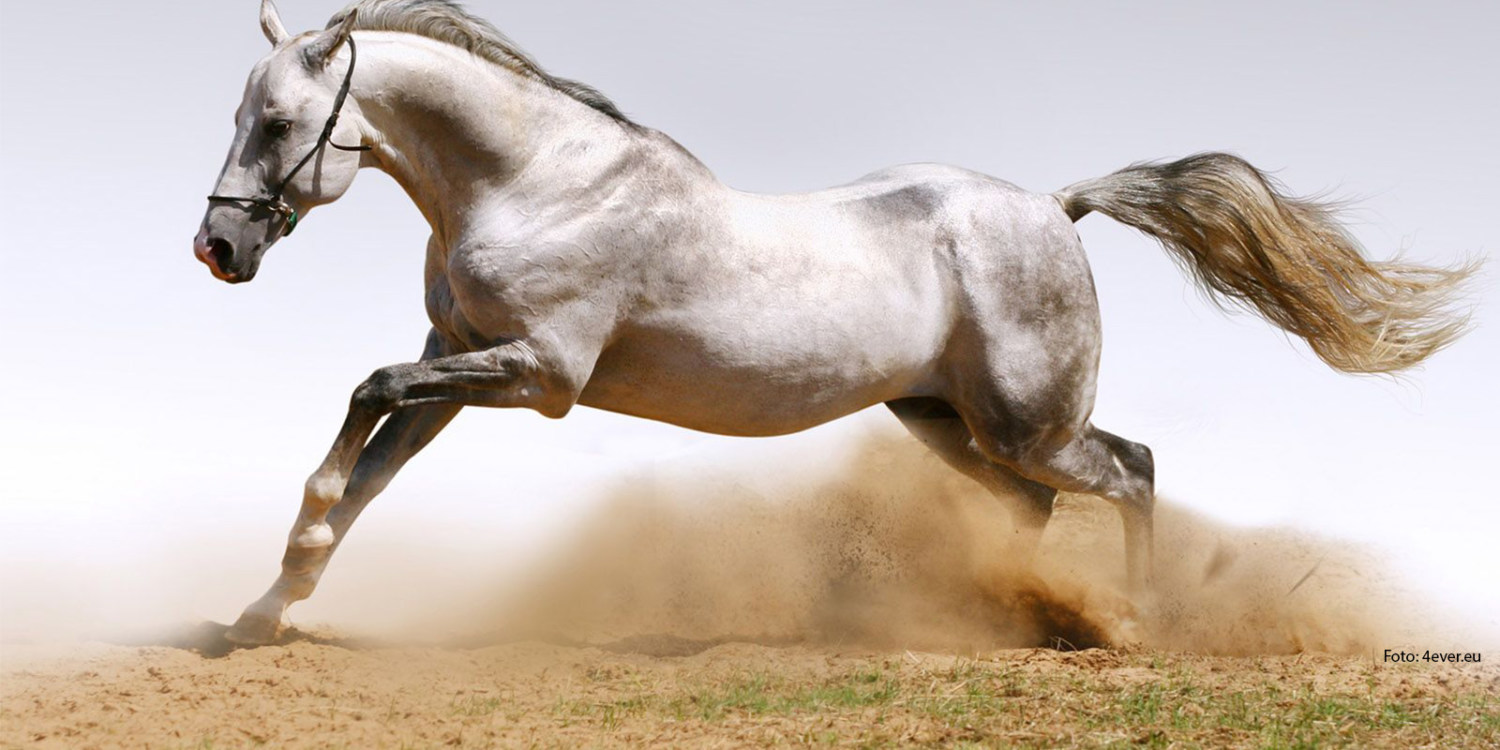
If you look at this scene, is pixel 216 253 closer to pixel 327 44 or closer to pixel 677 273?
pixel 327 44

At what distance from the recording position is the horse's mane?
5.36 metres

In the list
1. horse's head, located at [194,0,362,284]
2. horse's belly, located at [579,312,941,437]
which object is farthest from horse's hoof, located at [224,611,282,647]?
horse's belly, located at [579,312,941,437]

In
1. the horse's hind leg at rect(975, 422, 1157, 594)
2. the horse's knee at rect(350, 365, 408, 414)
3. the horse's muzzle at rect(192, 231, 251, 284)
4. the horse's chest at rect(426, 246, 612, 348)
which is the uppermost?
the horse's muzzle at rect(192, 231, 251, 284)

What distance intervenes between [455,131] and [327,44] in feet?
1.87

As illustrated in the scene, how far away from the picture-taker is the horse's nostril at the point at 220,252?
4.96 meters

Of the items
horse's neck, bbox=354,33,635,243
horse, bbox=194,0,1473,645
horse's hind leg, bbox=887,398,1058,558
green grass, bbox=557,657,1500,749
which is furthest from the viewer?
horse's hind leg, bbox=887,398,1058,558

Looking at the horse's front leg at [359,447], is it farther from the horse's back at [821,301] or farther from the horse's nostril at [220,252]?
the horse's nostril at [220,252]

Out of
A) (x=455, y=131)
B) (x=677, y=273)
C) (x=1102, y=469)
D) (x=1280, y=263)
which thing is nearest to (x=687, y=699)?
(x=677, y=273)

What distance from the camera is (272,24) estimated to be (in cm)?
534

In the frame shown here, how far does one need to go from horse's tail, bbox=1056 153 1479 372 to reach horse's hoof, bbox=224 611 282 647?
4.08 m

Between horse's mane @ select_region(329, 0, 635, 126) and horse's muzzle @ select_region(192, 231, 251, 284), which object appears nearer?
horse's muzzle @ select_region(192, 231, 251, 284)

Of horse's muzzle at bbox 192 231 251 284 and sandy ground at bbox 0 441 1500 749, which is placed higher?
horse's muzzle at bbox 192 231 251 284

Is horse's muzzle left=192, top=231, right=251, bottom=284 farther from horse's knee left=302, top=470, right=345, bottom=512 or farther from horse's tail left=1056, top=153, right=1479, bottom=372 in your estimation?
horse's tail left=1056, top=153, right=1479, bottom=372

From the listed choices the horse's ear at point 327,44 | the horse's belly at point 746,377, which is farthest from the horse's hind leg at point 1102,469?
the horse's ear at point 327,44
